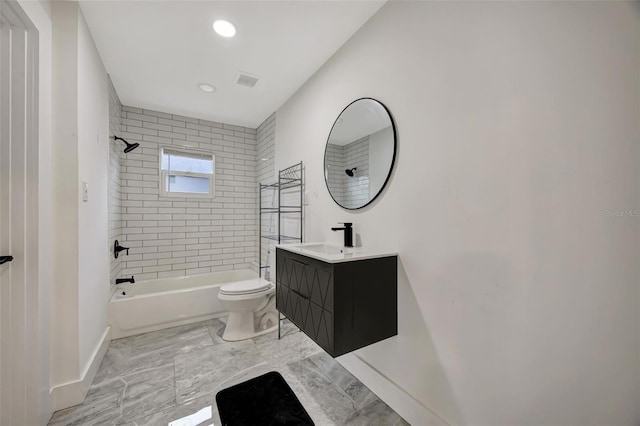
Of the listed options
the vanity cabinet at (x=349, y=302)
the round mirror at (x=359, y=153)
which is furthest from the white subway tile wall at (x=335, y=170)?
the vanity cabinet at (x=349, y=302)

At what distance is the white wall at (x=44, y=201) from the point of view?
1306mm

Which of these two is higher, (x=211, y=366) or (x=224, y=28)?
(x=224, y=28)

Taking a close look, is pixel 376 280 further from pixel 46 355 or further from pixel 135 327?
pixel 135 327

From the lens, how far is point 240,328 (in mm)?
2383

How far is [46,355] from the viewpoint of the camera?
140 centimetres

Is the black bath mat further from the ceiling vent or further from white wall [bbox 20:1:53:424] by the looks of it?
the ceiling vent

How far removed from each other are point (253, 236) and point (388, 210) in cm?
271

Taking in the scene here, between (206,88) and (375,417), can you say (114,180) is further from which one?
(375,417)

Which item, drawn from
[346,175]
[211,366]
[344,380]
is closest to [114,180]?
[211,366]

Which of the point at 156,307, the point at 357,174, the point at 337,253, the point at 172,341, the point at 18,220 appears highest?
the point at 357,174

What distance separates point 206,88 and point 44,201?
178 centimetres

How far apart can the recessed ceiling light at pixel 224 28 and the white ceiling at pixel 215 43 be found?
33 millimetres

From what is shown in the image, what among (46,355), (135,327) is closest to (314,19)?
(46,355)

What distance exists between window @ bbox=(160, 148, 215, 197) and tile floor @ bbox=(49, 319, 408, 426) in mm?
1772
